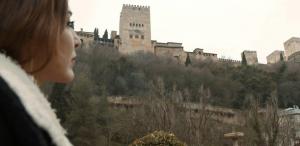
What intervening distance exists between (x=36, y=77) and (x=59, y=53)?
3.4 inches

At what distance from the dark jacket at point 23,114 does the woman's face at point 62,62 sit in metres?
0.13

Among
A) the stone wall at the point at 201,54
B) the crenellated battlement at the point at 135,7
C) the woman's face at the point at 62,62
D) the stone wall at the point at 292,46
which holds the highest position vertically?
the crenellated battlement at the point at 135,7

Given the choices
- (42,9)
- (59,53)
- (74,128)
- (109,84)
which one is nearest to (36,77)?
(59,53)

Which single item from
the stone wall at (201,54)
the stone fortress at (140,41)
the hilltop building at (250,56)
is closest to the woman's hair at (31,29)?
the stone fortress at (140,41)

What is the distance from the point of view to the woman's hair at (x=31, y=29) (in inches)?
35.7

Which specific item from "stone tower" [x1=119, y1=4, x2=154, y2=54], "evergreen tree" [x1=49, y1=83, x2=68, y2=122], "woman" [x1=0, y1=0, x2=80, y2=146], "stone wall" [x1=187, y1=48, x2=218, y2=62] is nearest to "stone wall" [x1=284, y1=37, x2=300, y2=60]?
"stone wall" [x1=187, y1=48, x2=218, y2=62]

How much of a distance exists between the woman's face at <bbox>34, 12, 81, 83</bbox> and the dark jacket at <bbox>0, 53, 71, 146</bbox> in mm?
129

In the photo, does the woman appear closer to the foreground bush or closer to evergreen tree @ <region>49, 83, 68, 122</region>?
the foreground bush

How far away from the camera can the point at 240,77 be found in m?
42.4

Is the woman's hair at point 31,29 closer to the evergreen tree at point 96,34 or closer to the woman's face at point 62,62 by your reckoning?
the woman's face at point 62,62

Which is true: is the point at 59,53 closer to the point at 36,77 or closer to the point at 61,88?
the point at 36,77

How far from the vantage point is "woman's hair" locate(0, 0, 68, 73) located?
907 millimetres

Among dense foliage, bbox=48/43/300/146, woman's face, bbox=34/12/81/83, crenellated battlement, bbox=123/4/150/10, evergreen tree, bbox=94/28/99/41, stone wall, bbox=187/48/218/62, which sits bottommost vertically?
dense foliage, bbox=48/43/300/146

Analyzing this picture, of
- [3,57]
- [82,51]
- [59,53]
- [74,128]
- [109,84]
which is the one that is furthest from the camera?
[82,51]
